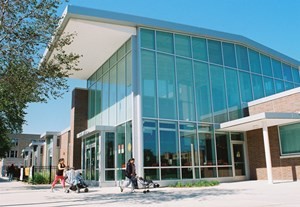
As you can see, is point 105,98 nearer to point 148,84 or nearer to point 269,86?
point 148,84

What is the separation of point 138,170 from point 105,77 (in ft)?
26.3

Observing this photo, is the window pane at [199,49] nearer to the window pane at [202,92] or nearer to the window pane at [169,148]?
the window pane at [202,92]

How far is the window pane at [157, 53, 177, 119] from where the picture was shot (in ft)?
54.7

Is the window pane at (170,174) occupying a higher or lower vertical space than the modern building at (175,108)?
lower

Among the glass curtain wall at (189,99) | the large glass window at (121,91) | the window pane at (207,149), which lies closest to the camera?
the glass curtain wall at (189,99)

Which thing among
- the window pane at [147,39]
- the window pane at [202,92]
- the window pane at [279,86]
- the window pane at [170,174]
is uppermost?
the window pane at [147,39]

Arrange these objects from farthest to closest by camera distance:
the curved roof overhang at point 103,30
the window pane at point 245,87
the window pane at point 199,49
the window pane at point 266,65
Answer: the window pane at point 266,65, the window pane at point 245,87, the window pane at point 199,49, the curved roof overhang at point 103,30

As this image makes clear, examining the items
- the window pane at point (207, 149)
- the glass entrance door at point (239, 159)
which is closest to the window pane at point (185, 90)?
the window pane at point (207, 149)

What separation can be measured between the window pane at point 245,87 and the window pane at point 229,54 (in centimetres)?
99

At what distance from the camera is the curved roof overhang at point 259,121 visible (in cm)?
1535

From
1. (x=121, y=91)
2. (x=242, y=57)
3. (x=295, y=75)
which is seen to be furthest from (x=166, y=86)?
(x=295, y=75)

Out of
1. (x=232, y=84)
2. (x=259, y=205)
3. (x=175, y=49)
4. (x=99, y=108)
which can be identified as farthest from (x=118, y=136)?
(x=259, y=205)

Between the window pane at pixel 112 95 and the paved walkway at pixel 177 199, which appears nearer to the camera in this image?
the paved walkway at pixel 177 199

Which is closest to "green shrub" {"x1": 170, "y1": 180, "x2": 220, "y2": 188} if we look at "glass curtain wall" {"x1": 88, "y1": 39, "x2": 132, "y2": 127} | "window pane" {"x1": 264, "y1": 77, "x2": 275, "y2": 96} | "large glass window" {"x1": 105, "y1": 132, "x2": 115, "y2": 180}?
"large glass window" {"x1": 105, "y1": 132, "x2": 115, "y2": 180}
